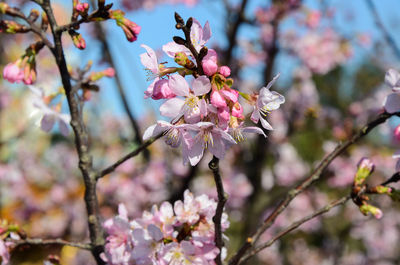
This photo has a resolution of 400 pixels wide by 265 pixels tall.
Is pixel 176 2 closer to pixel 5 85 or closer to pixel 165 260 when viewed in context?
pixel 165 260

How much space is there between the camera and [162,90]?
30.3 inches

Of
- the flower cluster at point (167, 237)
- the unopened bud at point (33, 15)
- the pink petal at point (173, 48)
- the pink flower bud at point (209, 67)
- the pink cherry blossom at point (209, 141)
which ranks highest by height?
the unopened bud at point (33, 15)

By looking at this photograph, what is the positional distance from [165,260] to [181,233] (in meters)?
0.09

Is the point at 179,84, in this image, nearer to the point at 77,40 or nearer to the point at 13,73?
the point at 77,40

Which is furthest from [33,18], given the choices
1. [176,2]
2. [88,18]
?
[176,2]

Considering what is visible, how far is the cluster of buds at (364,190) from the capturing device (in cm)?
104

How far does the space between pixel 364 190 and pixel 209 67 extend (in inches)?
24.8

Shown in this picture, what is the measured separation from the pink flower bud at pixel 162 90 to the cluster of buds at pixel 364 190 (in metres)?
0.62

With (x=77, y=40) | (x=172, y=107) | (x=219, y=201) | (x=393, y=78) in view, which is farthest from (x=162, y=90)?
(x=393, y=78)

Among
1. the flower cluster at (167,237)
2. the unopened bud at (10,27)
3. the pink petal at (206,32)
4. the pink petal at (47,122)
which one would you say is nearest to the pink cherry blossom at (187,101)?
the pink petal at (206,32)

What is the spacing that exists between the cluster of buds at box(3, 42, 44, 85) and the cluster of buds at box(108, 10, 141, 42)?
0.88 feet

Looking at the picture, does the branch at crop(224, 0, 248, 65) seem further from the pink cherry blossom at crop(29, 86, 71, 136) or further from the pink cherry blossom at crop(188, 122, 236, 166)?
the pink cherry blossom at crop(188, 122, 236, 166)

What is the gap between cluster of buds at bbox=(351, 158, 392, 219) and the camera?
104 cm

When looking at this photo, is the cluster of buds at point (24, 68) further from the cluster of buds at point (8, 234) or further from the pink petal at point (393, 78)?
the pink petal at point (393, 78)
